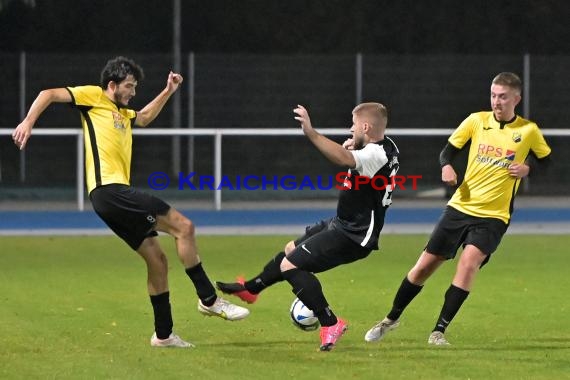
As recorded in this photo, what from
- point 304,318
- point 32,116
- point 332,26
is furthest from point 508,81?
point 332,26

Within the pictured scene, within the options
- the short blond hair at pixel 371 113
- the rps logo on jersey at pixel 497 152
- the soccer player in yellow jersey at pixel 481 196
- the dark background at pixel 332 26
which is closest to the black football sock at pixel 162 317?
the soccer player in yellow jersey at pixel 481 196

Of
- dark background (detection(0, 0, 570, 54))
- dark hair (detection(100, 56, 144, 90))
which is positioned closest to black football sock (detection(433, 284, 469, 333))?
dark hair (detection(100, 56, 144, 90))

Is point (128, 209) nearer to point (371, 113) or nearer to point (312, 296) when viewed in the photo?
point (312, 296)

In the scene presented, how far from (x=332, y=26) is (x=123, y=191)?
2213 centimetres

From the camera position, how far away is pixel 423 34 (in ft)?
103

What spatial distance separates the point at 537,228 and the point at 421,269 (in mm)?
9948

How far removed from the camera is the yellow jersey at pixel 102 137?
30.0 ft

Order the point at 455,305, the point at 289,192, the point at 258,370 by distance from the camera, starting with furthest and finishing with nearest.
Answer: the point at 289,192, the point at 455,305, the point at 258,370

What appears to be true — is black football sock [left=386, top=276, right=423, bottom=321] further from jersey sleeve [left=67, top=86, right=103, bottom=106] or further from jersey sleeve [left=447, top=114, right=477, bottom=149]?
jersey sleeve [left=67, top=86, right=103, bottom=106]

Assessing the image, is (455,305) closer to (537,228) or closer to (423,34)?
(537,228)

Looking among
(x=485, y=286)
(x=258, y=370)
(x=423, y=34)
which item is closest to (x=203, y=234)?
(x=485, y=286)

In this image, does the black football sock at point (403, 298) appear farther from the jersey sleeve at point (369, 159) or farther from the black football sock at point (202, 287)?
the black football sock at point (202, 287)

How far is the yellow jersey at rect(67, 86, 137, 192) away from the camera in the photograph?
30.0 ft

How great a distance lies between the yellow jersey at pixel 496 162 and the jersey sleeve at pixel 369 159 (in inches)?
36.6
